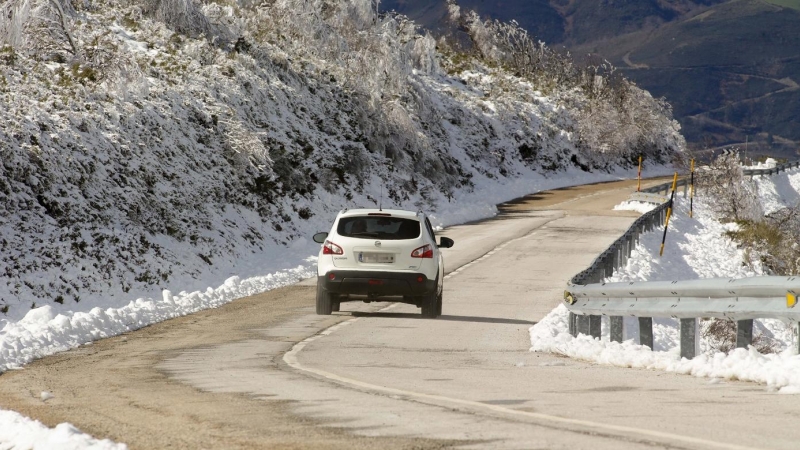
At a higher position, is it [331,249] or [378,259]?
[331,249]

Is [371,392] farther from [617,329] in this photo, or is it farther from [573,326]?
[573,326]

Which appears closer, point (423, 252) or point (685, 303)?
point (685, 303)

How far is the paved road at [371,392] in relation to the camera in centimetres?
695

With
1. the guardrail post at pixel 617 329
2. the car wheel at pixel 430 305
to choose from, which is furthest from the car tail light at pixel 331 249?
the guardrail post at pixel 617 329

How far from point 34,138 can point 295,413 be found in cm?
1780

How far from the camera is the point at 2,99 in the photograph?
24672mm

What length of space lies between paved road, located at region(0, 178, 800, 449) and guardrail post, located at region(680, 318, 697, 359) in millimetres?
701

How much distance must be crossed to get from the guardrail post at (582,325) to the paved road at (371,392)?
791mm

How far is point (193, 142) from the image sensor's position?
3095cm

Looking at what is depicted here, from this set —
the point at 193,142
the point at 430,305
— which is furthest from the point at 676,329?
the point at 193,142

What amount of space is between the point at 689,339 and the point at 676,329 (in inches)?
394

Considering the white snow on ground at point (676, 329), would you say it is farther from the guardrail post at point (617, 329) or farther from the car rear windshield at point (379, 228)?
the car rear windshield at point (379, 228)

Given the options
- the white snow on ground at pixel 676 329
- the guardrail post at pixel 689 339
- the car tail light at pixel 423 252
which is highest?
the car tail light at pixel 423 252

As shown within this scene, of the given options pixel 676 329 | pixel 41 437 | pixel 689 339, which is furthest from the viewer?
pixel 676 329
